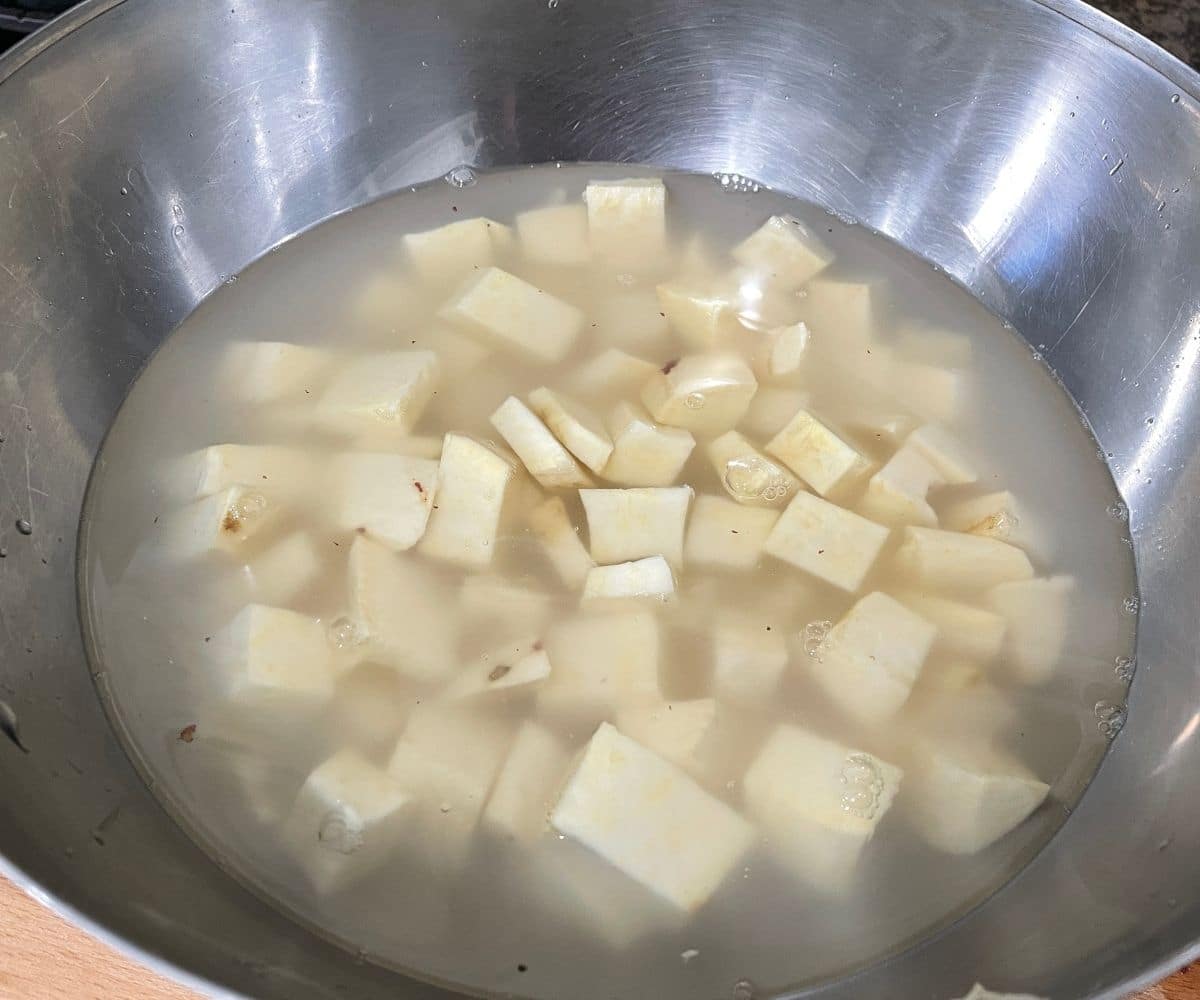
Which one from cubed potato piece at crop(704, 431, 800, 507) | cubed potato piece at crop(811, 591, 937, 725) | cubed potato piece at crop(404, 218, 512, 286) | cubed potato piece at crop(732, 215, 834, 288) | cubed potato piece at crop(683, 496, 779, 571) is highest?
cubed potato piece at crop(732, 215, 834, 288)

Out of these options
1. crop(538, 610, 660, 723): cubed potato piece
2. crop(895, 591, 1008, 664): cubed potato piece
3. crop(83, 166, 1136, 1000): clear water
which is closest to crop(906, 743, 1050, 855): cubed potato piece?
crop(83, 166, 1136, 1000): clear water

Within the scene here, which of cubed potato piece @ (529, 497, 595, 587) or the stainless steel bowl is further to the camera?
cubed potato piece @ (529, 497, 595, 587)

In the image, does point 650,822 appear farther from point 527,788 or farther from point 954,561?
point 954,561

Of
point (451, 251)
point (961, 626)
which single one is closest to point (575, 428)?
point (451, 251)

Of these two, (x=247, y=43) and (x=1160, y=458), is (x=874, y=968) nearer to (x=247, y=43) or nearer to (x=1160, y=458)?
(x=1160, y=458)

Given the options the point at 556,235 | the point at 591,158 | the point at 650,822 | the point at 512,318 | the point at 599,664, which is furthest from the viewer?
the point at 591,158

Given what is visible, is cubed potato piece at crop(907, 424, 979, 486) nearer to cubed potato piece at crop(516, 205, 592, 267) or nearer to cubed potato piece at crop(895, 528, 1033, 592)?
cubed potato piece at crop(895, 528, 1033, 592)
